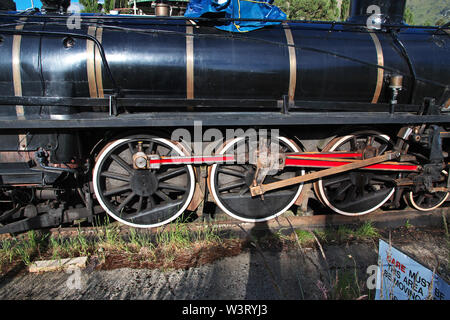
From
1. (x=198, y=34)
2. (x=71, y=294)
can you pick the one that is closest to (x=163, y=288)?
(x=71, y=294)

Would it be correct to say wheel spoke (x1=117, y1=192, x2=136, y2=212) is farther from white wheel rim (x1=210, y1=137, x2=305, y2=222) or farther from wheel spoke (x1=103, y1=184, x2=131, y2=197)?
white wheel rim (x1=210, y1=137, x2=305, y2=222)

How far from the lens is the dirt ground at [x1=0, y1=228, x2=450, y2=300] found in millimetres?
2604

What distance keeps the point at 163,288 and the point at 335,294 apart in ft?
4.83

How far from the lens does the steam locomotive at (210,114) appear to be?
2.77m

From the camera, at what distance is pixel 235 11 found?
305cm

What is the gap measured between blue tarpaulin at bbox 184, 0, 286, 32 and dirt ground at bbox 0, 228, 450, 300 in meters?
2.26

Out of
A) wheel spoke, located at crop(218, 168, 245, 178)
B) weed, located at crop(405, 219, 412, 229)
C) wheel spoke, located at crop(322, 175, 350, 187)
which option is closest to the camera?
wheel spoke, located at crop(218, 168, 245, 178)

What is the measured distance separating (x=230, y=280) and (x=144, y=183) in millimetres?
1393

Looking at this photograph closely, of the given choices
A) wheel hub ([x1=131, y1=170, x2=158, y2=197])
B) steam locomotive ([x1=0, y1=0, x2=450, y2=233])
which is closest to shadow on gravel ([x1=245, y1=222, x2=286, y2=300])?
steam locomotive ([x1=0, y1=0, x2=450, y2=233])

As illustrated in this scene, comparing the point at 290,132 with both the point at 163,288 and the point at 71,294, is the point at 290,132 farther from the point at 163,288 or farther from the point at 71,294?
the point at 71,294

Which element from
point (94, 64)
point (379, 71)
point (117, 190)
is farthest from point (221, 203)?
point (379, 71)

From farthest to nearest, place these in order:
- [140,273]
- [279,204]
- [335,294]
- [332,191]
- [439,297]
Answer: [332,191]
[279,204]
[140,273]
[335,294]
[439,297]

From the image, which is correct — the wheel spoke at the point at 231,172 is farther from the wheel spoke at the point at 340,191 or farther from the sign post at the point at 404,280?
the sign post at the point at 404,280

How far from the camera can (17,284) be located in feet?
8.93
